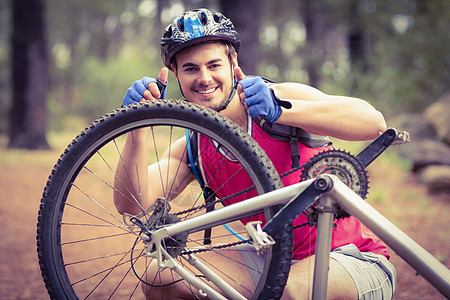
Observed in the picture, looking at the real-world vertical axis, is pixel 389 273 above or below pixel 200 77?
below

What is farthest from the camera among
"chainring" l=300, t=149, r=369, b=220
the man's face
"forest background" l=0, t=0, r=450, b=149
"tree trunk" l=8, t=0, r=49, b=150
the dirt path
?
"tree trunk" l=8, t=0, r=49, b=150

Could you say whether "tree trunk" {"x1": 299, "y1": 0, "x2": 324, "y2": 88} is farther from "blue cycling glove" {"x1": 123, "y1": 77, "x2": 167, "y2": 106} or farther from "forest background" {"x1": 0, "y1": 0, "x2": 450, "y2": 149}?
"blue cycling glove" {"x1": 123, "y1": 77, "x2": 167, "y2": 106}

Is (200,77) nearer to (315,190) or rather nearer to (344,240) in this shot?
(315,190)

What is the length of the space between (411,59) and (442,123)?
368 centimetres

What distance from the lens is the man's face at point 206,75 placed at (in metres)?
2.35

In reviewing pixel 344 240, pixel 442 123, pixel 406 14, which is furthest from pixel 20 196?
pixel 406 14

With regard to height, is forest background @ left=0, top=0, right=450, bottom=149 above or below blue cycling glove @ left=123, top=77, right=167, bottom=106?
above

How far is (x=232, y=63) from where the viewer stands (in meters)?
2.48

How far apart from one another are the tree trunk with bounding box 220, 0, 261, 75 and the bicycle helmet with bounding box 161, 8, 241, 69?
456 cm

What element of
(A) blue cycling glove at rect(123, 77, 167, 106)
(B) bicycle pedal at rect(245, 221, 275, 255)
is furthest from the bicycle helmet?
(B) bicycle pedal at rect(245, 221, 275, 255)

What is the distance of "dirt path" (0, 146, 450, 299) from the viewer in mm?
3830

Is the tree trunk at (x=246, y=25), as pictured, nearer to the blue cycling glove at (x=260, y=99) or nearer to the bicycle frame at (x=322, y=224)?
the blue cycling glove at (x=260, y=99)

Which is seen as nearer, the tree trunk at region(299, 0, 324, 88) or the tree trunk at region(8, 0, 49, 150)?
the tree trunk at region(8, 0, 49, 150)

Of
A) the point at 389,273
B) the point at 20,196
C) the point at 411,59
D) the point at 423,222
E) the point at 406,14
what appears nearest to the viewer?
the point at 389,273
